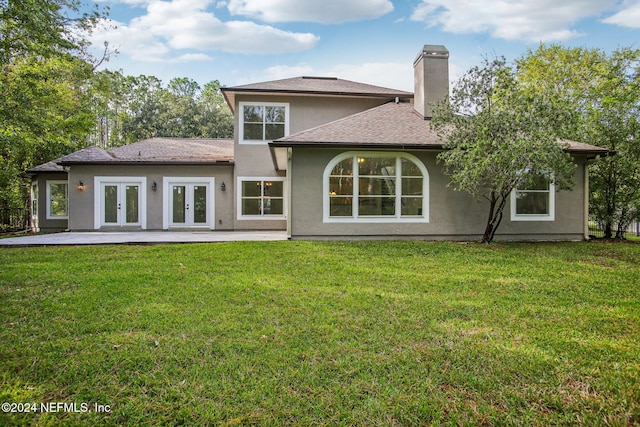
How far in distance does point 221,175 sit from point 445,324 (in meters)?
11.7

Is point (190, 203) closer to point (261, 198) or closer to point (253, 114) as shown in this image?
point (261, 198)

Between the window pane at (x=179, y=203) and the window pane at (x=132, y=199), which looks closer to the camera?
the window pane at (x=132, y=199)

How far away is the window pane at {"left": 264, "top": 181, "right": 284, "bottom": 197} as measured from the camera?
539 inches

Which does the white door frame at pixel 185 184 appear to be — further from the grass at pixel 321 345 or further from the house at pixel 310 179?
the grass at pixel 321 345

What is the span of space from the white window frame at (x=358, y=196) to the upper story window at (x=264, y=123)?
13.9ft

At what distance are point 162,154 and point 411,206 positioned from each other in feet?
35.5

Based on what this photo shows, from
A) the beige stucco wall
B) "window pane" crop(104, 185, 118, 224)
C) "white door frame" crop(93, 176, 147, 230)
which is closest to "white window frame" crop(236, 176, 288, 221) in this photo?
the beige stucco wall

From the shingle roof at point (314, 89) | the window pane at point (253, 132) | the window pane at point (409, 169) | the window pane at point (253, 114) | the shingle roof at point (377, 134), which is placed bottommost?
the window pane at point (409, 169)

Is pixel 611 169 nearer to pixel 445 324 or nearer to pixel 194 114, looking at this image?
pixel 445 324

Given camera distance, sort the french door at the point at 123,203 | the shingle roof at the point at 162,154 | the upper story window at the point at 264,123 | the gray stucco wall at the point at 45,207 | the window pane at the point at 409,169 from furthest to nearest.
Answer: the gray stucco wall at the point at 45,207
the french door at the point at 123,203
the upper story window at the point at 264,123
the shingle roof at the point at 162,154
the window pane at the point at 409,169

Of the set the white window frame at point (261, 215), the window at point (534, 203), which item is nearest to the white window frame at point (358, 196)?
the window at point (534, 203)

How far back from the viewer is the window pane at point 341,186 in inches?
395

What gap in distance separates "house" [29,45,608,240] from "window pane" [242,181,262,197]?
0.13 ft

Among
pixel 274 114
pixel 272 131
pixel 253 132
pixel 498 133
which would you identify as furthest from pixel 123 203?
pixel 498 133
